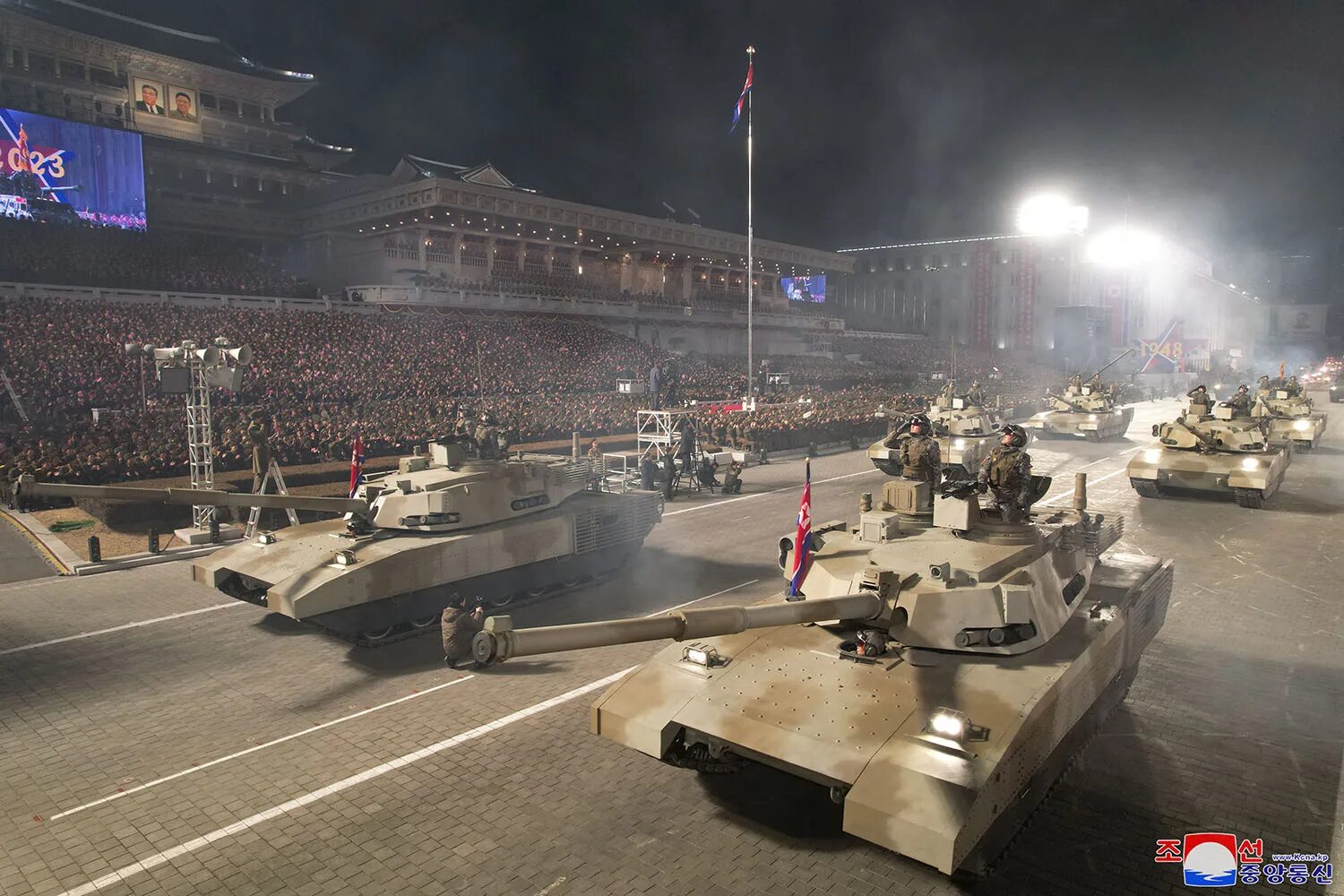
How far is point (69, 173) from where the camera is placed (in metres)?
36.5

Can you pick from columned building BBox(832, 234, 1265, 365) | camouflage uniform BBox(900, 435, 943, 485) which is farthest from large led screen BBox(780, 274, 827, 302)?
camouflage uniform BBox(900, 435, 943, 485)

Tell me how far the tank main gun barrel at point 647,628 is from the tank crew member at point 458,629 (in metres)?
4.58

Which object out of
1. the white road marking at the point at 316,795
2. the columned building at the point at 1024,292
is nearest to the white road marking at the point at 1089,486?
the white road marking at the point at 316,795

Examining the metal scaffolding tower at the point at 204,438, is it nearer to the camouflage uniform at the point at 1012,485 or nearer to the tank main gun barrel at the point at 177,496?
the tank main gun barrel at the point at 177,496

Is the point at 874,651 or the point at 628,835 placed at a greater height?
the point at 874,651

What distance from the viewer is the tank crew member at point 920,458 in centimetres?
893

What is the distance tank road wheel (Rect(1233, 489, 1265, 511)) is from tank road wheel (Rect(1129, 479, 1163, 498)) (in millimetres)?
1596

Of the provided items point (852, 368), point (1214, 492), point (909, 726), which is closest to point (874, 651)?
point (909, 726)

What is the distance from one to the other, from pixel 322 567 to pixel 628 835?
18.1 ft

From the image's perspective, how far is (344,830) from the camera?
6406mm

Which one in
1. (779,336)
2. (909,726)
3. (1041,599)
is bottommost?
(909,726)

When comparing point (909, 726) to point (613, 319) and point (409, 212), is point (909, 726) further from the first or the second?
point (613, 319)

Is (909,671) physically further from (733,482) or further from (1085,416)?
(1085,416)

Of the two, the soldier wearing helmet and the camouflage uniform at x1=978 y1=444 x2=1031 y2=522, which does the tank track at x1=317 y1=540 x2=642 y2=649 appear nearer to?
the soldier wearing helmet
